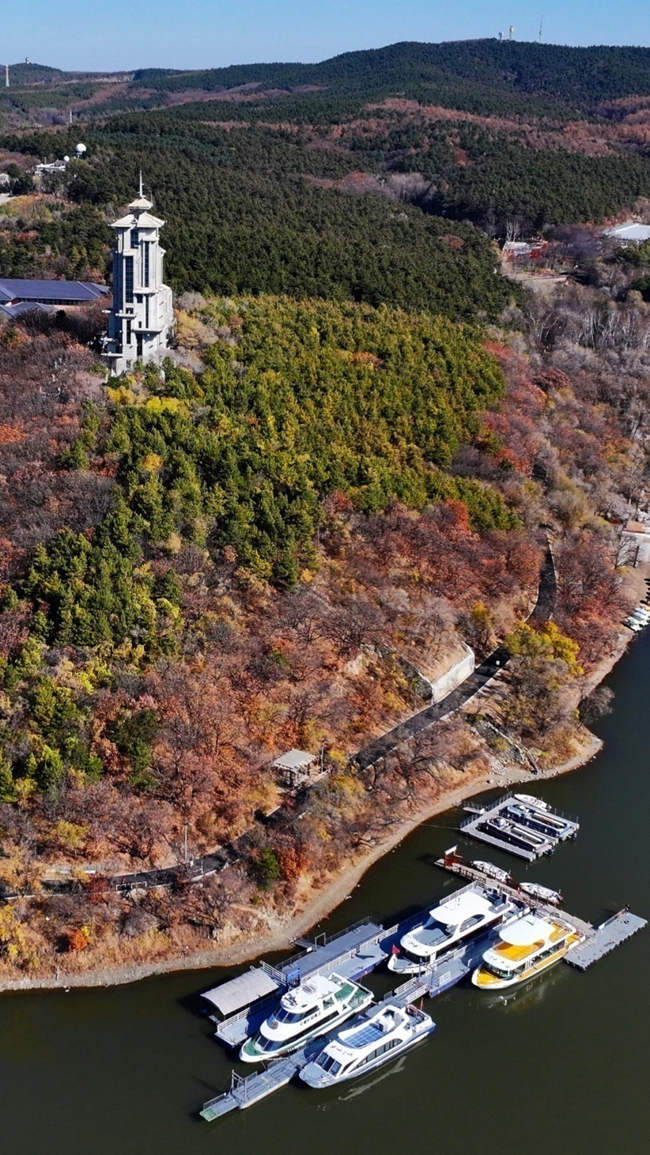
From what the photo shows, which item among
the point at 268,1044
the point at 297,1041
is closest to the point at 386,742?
the point at 297,1041

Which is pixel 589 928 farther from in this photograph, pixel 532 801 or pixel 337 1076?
pixel 337 1076

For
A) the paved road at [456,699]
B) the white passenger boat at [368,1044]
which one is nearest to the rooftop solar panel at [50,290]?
the paved road at [456,699]

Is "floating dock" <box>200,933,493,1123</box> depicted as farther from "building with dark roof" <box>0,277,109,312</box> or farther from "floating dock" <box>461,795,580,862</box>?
"building with dark roof" <box>0,277,109,312</box>

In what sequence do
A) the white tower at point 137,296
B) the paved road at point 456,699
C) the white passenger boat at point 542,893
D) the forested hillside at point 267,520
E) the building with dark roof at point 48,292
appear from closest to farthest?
1. the forested hillside at point 267,520
2. the white passenger boat at point 542,893
3. the paved road at point 456,699
4. the white tower at point 137,296
5. the building with dark roof at point 48,292

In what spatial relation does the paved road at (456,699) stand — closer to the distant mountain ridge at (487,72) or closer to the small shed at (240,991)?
the small shed at (240,991)

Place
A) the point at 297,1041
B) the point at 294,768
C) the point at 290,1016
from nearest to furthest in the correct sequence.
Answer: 1. the point at 297,1041
2. the point at 290,1016
3. the point at 294,768

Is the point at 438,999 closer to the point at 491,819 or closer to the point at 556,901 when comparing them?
the point at 556,901

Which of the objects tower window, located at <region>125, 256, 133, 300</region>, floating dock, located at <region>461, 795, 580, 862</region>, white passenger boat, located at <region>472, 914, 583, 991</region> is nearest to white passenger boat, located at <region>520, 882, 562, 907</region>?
white passenger boat, located at <region>472, 914, 583, 991</region>
